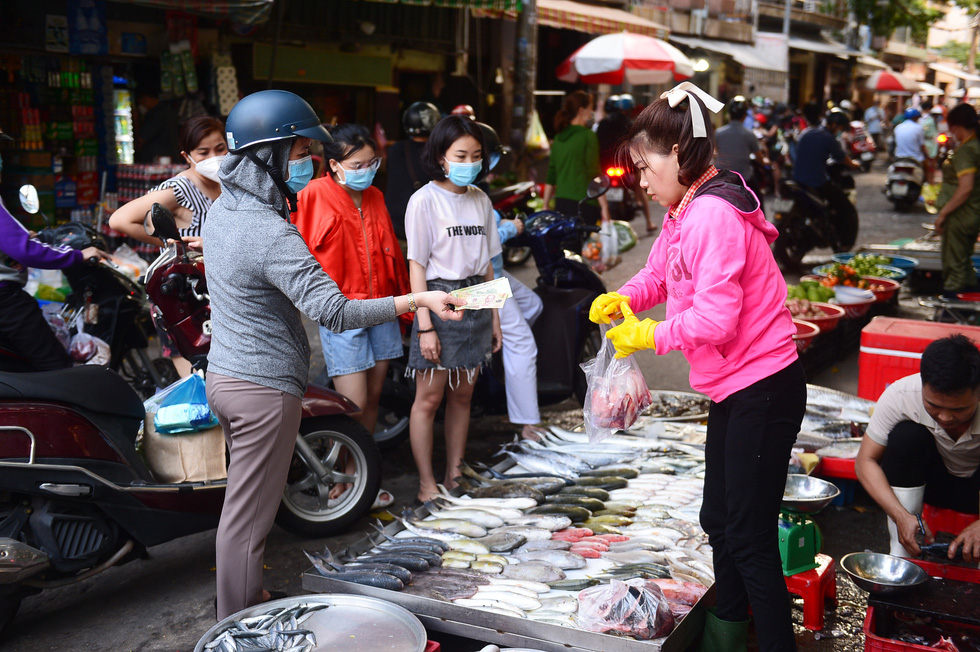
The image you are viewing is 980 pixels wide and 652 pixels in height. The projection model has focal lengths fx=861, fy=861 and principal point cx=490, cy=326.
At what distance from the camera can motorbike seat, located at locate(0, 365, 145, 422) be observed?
3.35 metres

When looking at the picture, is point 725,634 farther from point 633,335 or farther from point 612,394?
point 633,335

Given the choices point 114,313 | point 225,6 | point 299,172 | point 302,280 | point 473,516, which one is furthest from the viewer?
point 225,6

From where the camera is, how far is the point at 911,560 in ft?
10.6

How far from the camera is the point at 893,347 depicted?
5.07m

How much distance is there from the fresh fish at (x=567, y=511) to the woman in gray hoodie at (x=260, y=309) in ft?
4.32

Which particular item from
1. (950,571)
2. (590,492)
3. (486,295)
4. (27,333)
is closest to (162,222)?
(27,333)

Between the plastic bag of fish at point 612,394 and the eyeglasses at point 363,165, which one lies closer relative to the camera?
the plastic bag of fish at point 612,394

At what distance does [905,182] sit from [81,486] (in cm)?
1644

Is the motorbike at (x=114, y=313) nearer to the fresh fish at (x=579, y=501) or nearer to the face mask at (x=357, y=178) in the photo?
the face mask at (x=357, y=178)

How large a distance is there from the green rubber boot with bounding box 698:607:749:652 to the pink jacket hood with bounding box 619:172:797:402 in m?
0.82

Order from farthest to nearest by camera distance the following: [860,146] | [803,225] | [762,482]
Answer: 1. [860,146]
2. [803,225]
3. [762,482]

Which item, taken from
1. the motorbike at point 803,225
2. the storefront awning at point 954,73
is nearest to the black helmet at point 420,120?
the motorbike at point 803,225

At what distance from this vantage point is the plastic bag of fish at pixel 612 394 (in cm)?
314

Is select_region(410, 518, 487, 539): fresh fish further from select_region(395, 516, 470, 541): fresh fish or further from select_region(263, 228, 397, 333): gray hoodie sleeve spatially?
select_region(263, 228, 397, 333): gray hoodie sleeve
